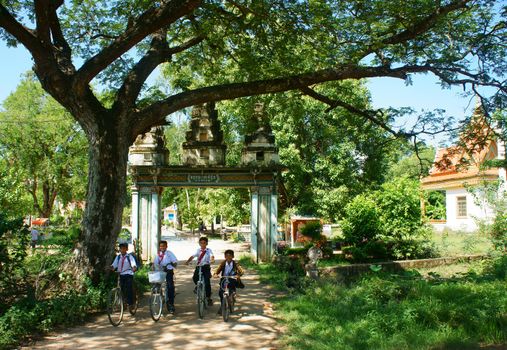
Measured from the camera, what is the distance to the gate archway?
18.6 m

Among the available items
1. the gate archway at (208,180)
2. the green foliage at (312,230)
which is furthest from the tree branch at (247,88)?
the green foliage at (312,230)

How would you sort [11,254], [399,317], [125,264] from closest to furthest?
[399,317], [11,254], [125,264]

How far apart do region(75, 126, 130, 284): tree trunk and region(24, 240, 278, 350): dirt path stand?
1275 millimetres

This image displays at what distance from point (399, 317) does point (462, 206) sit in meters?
24.3

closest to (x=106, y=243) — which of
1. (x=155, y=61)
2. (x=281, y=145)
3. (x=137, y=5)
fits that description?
(x=155, y=61)

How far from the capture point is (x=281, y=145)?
25.2 m

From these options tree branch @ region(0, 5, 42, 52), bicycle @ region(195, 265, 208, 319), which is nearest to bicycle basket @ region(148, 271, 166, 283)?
bicycle @ region(195, 265, 208, 319)

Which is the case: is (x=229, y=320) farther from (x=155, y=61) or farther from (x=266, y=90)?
(x=155, y=61)

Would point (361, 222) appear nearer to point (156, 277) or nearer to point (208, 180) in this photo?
point (208, 180)

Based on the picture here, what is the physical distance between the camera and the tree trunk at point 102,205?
10.2 metres

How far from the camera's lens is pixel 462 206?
29688 millimetres

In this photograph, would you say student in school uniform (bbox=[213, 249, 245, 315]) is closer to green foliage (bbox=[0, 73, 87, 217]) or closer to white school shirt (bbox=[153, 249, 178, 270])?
white school shirt (bbox=[153, 249, 178, 270])

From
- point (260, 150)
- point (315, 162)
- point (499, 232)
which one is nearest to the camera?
point (499, 232)

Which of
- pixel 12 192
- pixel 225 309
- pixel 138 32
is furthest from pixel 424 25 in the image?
pixel 12 192
